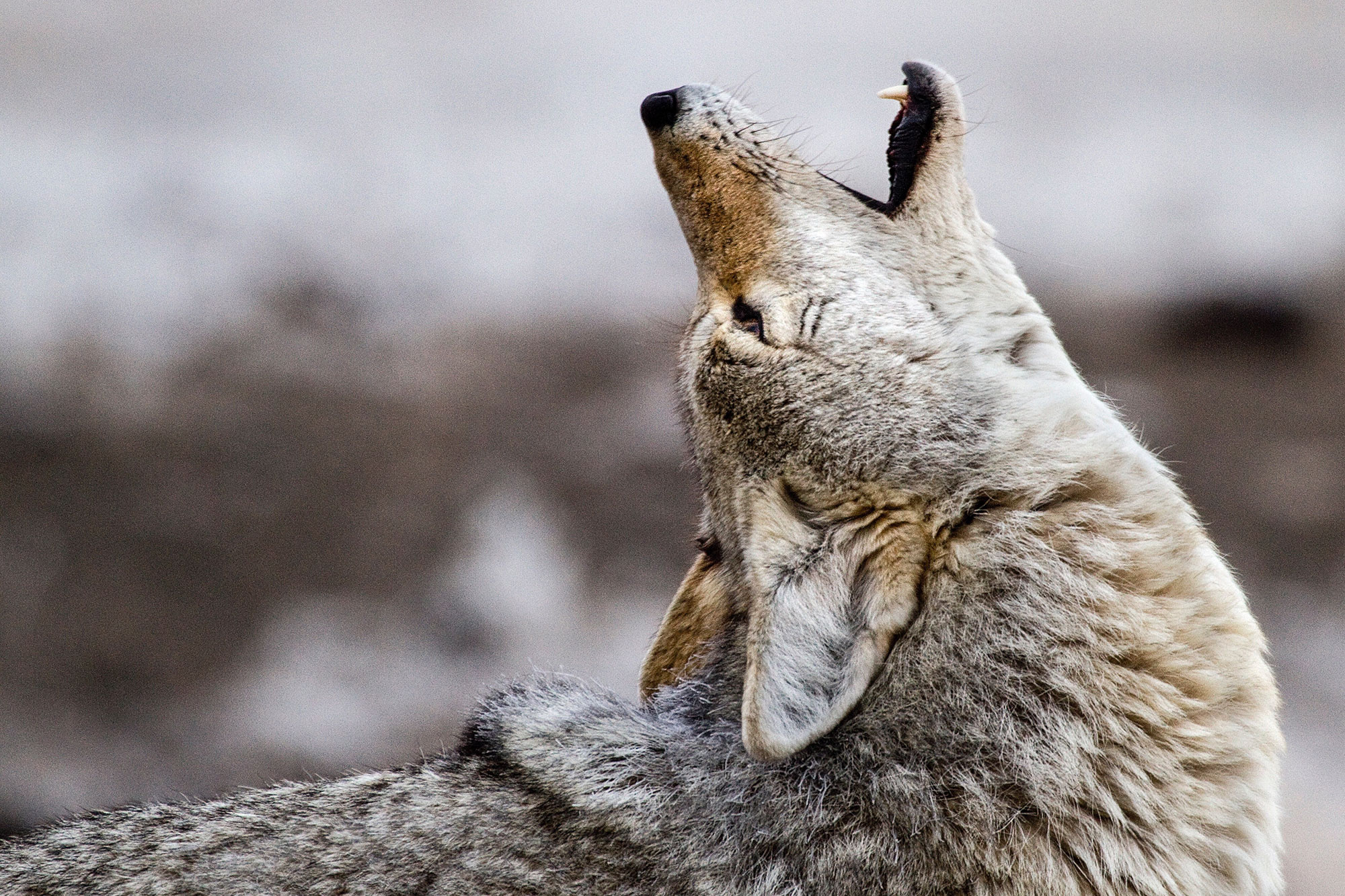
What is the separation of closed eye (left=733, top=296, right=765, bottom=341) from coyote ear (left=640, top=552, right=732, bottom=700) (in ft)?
2.25

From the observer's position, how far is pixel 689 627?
316 centimetres

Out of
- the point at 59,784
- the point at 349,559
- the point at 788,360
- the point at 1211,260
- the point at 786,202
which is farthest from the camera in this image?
the point at 1211,260

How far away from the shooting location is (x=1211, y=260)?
8602 millimetres

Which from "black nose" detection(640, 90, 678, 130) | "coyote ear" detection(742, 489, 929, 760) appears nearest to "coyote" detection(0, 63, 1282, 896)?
"coyote ear" detection(742, 489, 929, 760)

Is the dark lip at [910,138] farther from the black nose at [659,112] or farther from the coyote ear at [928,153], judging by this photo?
the black nose at [659,112]

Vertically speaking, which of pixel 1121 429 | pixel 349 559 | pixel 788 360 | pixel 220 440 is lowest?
pixel 1121 429

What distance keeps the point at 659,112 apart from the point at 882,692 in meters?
1.80

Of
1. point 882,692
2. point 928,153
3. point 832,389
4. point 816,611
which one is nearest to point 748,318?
point 832,389

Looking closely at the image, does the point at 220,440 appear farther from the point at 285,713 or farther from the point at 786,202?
the point at 786,202

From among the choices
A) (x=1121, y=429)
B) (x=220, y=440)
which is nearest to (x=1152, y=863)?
(x=1121, y=429)

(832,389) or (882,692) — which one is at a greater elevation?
(832,389)

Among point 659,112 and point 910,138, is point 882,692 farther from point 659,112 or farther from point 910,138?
point 659,112

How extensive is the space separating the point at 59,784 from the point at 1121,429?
7252mm

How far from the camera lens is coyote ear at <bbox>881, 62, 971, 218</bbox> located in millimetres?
2971
